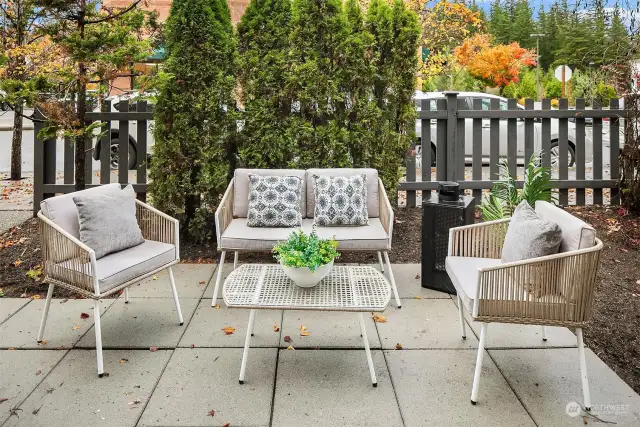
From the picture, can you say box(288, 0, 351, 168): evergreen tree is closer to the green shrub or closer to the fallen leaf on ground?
the fallen leaf on ground

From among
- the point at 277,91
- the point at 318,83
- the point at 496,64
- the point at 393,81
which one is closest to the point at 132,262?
the point at 277,91

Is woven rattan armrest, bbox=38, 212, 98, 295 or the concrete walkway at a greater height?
woven rattan armrest, bbox=38, 212, 98, 295

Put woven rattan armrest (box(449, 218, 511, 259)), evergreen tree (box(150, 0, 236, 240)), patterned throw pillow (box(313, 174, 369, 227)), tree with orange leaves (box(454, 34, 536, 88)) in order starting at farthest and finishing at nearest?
tree with orange leaves (box(454, 34, 536, 88)) < evergreen tree (box(150, 0, 236, 240)) < patterned throw pillow (box(313, 174, 369, 227)) < woven rattan armrest (box(449, 218, 511, 259))

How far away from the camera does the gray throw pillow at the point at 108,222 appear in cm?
371

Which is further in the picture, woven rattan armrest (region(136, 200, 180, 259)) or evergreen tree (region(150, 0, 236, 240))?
evergreen tree (region(150, 0, 236, 240))

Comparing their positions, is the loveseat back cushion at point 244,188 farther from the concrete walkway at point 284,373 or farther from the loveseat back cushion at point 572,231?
the loveseat back cushion at point 572,231

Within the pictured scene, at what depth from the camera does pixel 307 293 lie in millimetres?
3303

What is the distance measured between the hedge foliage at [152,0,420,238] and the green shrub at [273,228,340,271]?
2.51m

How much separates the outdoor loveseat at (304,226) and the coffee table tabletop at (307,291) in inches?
23.0

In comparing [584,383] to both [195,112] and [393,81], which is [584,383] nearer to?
[393,81]

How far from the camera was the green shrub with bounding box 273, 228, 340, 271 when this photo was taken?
3264 millimetres

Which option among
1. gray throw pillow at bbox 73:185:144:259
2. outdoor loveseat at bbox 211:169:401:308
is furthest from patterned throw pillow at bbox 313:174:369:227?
gray throw pillow at bbox 73:185:144:259

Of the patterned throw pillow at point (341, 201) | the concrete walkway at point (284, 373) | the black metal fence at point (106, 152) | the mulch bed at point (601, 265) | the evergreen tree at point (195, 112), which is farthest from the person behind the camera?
the black metal fence at point (106, 152)

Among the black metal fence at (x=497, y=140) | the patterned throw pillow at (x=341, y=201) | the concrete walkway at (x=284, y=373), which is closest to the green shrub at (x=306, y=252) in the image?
the concrete walkway at (x=284, y=373)
